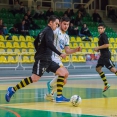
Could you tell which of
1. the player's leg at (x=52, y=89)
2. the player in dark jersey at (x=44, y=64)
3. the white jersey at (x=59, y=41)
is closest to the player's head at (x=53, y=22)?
the player in dark jersey at (x=44, y=64)

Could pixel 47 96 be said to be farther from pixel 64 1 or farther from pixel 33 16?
pixel 64 1

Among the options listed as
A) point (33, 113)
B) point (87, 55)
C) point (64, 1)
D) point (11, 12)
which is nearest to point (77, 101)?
point (33, 113)

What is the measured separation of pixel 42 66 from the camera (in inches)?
398

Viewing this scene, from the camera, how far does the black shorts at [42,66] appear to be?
10.1 m

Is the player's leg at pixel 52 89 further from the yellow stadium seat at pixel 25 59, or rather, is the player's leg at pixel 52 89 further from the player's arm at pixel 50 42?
the yellow stadium seat at pixel 25 59

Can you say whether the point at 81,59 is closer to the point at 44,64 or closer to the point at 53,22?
the point at 53,22

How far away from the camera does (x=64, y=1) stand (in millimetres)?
36375

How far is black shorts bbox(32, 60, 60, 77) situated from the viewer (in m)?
10.1

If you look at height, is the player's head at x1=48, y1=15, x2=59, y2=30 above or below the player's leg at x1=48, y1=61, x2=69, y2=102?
above

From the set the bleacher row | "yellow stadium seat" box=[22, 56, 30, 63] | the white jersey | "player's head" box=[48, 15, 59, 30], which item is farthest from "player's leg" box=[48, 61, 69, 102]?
"yellow stadium seat" box=[22, 56, 30, 63]

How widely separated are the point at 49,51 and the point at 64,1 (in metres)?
26.6

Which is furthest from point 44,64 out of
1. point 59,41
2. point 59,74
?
point 59,41

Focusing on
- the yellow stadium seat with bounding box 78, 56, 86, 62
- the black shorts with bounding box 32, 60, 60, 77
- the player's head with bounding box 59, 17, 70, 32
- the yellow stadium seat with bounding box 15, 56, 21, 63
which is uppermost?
the player's head with bounding box 59, 17, 70, 32

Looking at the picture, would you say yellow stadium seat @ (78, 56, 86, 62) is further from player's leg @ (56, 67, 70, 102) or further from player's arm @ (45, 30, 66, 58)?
player's arm @ (45, 30, 66, 58)
